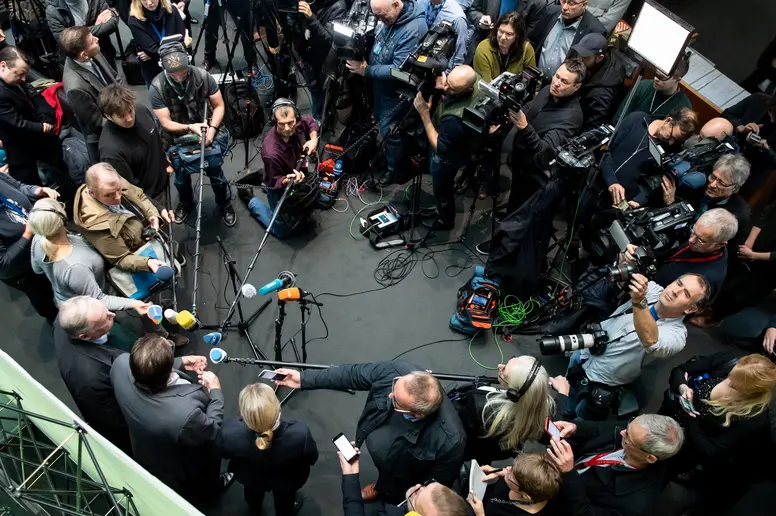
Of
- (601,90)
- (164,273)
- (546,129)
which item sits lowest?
(164,273)

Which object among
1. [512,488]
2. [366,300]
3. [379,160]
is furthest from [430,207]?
[512,488]

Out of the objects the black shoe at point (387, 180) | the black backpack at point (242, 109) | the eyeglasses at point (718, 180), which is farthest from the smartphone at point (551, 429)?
the black backpack at point (242, 109)

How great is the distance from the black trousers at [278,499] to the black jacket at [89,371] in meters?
0.81

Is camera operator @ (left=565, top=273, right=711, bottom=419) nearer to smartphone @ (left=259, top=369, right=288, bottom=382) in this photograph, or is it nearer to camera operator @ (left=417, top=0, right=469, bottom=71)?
smartphone @ (left=259, top=369, right=288, bottom=382)

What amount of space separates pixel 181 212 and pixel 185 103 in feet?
3.07

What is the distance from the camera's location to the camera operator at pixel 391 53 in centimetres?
431

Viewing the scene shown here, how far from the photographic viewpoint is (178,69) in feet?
12.6

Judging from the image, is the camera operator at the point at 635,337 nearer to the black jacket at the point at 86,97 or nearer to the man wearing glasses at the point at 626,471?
the man wearing glasses at the point at 626,471

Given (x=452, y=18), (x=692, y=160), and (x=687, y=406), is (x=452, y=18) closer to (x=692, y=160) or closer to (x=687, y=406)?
(x=692, y=160)

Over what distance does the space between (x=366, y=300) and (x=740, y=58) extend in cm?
560

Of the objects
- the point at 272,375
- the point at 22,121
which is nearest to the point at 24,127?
the point at 22,121

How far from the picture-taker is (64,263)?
2908 millimetres

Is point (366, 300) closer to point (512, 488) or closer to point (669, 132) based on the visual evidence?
point (512, 488)

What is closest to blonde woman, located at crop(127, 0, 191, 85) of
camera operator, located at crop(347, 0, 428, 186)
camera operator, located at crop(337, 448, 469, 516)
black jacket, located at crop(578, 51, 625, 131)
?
camera operator, located at crop(347, 0, 428, 186)
